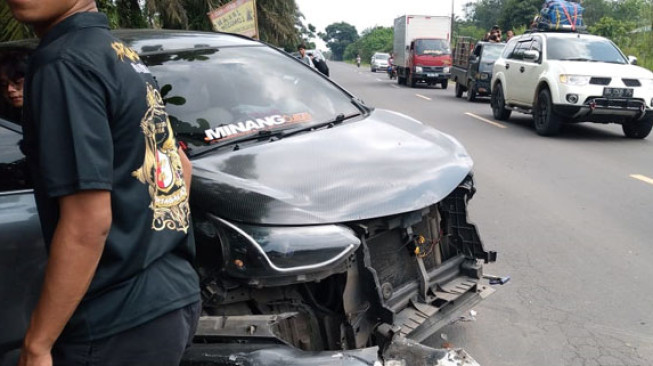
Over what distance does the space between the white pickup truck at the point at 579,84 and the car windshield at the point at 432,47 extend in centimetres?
1242

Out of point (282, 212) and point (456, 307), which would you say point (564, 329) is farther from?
point (282, 212)

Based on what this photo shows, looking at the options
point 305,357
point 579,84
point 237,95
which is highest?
point 237,95

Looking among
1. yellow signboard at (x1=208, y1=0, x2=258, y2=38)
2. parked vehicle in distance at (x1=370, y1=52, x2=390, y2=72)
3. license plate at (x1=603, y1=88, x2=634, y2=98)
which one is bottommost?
parked vehicle in distance at (x1=370, y1=52, x2=390, y2=72)

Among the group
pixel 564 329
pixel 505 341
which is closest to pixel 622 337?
pixel 564 329

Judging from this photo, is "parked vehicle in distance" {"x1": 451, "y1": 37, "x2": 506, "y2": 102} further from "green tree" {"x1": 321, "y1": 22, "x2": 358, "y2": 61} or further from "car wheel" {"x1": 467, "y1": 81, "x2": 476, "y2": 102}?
"green tree" {"x1": 321, "y1": 22, "x2": 358, "y2": 61}

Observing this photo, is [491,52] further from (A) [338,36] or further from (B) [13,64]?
(A) [338,36]

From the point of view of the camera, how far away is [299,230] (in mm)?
2428

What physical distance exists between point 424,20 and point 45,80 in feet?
89.3

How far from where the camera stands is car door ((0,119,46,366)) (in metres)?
2.18

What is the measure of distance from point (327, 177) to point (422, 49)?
2235cm

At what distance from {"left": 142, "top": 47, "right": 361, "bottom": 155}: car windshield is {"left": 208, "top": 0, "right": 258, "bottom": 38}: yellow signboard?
6051 millimetres

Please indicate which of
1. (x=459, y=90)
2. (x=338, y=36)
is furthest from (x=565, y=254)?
(x=338, y=36)

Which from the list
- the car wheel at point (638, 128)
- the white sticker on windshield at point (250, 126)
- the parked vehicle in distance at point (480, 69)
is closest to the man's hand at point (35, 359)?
the white sticker on windshield at point (250, 126)

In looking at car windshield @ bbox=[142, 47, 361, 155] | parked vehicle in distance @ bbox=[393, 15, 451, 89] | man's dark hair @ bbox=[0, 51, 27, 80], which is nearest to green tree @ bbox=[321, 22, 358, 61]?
parked vehicle in distance @ bbox=[393, 15, 451, 89]
